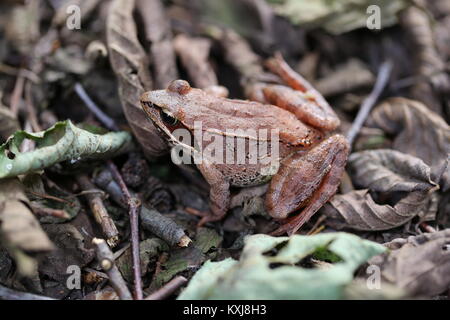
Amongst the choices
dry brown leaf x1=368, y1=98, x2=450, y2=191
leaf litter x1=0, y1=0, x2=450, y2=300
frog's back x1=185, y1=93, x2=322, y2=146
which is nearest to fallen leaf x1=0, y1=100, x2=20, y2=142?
leaf litter x1=0, y1=0, x2=450, y2=300

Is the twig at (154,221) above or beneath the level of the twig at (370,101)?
beneath

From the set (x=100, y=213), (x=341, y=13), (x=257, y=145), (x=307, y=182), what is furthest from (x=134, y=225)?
(x=341, y=13)

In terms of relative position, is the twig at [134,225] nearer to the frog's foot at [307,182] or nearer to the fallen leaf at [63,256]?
the fallen leaf at [63,256]

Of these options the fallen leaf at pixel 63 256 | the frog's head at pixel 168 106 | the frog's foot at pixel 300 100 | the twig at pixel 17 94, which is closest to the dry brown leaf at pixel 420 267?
the frog's foot at pixel 300 100

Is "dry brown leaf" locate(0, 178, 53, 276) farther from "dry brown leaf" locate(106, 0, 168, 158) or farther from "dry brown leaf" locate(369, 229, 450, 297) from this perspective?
"dry brown leaf" locate(369, 229, 450, 297)

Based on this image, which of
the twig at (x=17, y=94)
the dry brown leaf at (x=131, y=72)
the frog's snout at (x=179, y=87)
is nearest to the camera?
the frog's snout at (x=179, y=87)

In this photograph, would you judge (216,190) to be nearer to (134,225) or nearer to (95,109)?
(134,225)
